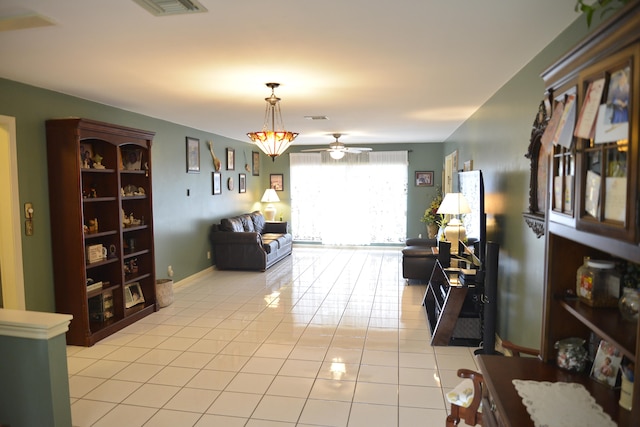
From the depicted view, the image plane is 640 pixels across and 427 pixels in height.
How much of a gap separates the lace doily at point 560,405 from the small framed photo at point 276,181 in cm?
873

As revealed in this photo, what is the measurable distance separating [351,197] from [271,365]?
6527 millimetres

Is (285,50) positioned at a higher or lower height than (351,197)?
higher

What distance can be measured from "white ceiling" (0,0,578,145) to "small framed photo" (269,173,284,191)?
5291 mm

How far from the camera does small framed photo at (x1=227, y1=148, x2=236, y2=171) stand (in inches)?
319

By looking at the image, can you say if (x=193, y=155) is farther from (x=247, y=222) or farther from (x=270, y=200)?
(x=270, y=200)

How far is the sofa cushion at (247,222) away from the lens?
805cm

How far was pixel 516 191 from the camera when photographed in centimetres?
342

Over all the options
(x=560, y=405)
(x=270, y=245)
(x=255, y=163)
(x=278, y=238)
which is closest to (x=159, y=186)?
(x=270, y=245)

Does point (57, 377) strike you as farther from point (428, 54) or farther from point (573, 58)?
point (428, 54)

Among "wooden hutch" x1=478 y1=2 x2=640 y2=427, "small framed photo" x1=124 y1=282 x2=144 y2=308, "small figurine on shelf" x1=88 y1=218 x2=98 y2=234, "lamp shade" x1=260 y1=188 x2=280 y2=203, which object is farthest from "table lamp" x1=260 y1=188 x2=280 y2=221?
"wooden hutch" x1=478 y1=2 x2=640 y2=427

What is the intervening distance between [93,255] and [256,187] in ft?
18.7

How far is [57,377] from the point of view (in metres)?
2.31

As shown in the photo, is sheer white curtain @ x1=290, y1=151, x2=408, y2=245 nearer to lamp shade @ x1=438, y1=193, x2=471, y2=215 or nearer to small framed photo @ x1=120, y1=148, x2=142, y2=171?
lamp shade @ x1=438, y1=193, x2=471, y2=215

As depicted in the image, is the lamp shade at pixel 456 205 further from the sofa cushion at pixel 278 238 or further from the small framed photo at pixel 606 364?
the sofa cushion at pixel 278 238
